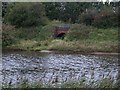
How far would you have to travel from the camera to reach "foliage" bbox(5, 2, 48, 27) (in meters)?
36.6

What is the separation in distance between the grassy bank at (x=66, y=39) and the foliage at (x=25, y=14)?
0.80 meters

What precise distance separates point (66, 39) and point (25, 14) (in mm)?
5420

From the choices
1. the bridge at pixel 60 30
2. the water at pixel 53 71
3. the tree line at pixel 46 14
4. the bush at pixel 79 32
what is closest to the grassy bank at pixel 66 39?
the bush at pixel 79 32

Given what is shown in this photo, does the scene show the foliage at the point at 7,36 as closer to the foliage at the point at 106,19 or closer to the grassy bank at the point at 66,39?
the grassy bank at the point at 66,39

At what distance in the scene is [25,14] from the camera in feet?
120

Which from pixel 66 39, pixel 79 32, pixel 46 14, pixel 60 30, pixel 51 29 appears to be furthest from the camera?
pixel 46 14

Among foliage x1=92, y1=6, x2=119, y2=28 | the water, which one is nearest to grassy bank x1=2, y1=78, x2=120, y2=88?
the water

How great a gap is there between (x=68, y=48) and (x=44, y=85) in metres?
23.6

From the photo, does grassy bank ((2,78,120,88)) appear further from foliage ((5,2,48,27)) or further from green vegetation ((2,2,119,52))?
foliage ((5,2,48,27))

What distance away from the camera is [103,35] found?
36.5 meters

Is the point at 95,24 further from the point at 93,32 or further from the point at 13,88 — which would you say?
the point at 13,88

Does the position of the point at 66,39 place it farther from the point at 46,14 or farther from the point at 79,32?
the point at 46,14

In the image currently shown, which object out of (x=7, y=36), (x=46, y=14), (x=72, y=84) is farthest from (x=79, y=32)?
(x=72, y=84)

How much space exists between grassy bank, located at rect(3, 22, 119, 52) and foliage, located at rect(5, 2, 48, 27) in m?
0.80
